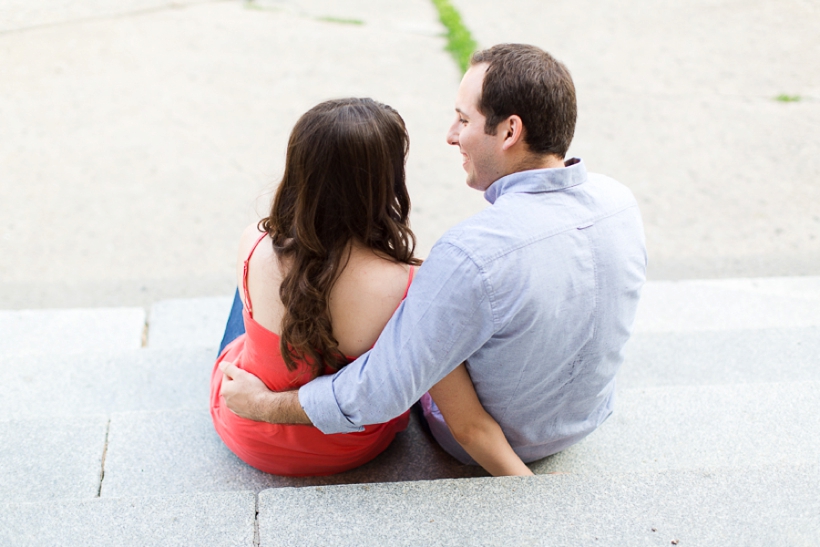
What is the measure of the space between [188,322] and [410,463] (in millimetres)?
1692

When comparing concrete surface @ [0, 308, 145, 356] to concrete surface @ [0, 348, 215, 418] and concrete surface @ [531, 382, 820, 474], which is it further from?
concrete surface @ [531, 382, 820, 474]

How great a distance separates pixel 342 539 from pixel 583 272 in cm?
76

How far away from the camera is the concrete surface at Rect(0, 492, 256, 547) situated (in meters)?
1.44

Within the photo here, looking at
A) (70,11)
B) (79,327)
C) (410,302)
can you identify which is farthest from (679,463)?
(70,11)

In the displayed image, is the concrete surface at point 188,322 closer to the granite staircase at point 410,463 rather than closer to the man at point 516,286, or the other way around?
the granite staircase at point 410,463

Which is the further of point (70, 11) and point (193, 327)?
point (70, 11)

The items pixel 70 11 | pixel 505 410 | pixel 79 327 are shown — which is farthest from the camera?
pixel 70 11

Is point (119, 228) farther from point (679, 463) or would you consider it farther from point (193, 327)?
point (679, 463)

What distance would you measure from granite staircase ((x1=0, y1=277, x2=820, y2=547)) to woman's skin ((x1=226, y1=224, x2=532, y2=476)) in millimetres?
183

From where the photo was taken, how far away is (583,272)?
152cm

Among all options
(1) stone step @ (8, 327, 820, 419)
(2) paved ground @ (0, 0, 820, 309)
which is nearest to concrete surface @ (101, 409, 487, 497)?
(1) stone step @ (8, 327, 820, 419)

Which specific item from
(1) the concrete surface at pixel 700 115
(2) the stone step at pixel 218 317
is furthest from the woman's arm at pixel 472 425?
(1) the concrete surface at pixel 700 115

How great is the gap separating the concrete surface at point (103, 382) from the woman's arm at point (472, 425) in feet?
3.70

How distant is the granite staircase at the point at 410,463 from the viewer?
1.47m
